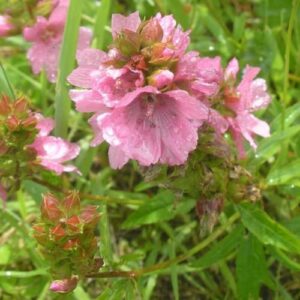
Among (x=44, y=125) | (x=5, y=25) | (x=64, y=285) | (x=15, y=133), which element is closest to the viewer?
A: (x=64, y=285)

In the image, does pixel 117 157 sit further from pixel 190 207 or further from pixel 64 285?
pixel 190 207

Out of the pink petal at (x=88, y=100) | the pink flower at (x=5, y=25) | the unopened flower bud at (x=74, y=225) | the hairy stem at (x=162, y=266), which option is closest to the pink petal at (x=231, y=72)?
the hairy stem at (x=162, y=266)

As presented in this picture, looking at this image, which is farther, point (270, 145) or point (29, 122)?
point (270, 145)

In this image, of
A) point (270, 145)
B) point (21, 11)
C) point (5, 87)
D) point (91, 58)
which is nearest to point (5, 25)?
point (21, 11)

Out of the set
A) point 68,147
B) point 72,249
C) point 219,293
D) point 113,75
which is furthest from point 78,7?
point 219,293

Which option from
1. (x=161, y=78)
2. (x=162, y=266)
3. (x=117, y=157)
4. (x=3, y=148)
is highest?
(x=161, y=78)

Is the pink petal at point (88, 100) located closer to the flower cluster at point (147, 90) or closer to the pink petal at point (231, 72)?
the flower cluster at point (147, 90)
